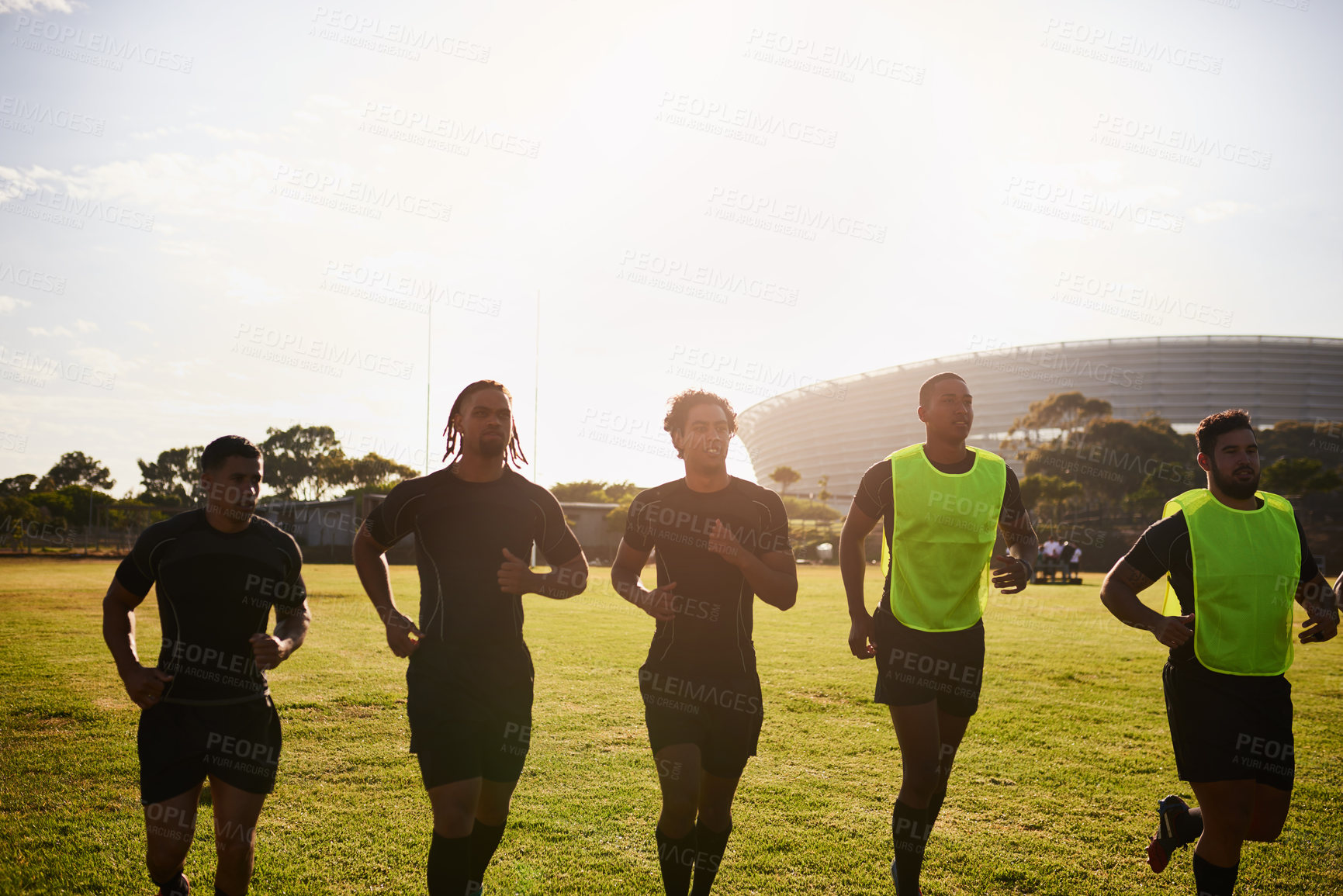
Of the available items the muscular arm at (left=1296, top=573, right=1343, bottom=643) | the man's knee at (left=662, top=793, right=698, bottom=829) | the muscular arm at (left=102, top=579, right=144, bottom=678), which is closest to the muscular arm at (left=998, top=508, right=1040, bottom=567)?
the muscular arm at (left=1296, top=573, right=1343, bottom=643)

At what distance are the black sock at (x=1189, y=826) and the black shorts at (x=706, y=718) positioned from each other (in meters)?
2.61

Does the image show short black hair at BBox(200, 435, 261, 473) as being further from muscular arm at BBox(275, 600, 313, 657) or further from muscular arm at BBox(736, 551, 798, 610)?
muscular arm at BBox(736, 551, 798, 610)

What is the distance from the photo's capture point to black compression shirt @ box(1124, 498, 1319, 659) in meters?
4.12

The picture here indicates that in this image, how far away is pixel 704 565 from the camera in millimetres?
4086

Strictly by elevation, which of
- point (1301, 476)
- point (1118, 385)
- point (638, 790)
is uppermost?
point (1118, 385)

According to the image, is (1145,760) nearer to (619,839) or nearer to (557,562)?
(619,839)

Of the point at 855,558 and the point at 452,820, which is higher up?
the point at 855,558

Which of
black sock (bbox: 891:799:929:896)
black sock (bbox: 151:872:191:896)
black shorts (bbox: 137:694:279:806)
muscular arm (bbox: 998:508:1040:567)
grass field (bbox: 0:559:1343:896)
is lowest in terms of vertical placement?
grass field (bbox: 0:559:1343:896)

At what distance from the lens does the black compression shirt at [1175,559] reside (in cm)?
412

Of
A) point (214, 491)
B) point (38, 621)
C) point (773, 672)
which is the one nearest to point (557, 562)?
point (214, 491)

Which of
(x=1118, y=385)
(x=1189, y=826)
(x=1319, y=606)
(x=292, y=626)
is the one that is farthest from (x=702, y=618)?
(x=1118, y=385)

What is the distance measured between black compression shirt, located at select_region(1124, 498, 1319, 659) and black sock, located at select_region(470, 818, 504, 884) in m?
3.48

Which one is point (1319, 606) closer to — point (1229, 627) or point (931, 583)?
point (1229, 627)

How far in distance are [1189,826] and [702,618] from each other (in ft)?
9.98
